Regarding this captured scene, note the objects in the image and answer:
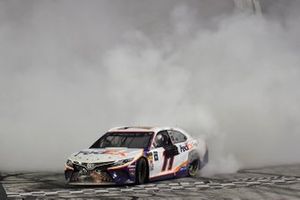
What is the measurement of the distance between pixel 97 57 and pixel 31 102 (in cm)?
515

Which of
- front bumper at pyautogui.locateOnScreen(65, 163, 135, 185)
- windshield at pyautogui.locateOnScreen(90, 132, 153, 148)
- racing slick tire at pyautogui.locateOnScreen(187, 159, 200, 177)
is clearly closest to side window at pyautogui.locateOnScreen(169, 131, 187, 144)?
racing slick tire at pyautogui.locateOnScreen(187, 159, 200, 177)

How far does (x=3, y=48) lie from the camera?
2164 centimetres

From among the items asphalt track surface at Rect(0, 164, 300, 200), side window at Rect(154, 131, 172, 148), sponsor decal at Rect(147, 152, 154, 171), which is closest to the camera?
asphalt track surface at Rect(0, 164, 300, 200)

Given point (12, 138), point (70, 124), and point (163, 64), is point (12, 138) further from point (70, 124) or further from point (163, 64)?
point (163, 64)

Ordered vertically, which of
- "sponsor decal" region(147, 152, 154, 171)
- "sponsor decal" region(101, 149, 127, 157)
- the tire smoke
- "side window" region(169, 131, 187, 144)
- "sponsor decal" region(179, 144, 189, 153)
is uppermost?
the tire smoke

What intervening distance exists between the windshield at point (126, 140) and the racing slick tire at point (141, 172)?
54 cm

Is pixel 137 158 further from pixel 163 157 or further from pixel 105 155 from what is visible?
pixel 163 157

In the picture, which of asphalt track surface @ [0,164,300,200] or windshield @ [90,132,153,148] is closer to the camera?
asphalt track surface @ [0,164,300,200]

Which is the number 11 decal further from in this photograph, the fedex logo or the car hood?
the car hood

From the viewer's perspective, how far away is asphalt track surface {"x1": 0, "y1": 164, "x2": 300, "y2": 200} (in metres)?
9.33

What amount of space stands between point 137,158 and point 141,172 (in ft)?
0.94

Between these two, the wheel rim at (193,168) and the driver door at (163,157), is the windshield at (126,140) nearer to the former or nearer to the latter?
the driver door at (163,157)

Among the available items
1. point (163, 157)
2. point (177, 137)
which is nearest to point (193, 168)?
point (177, 137)

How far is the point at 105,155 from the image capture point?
10820 mm
